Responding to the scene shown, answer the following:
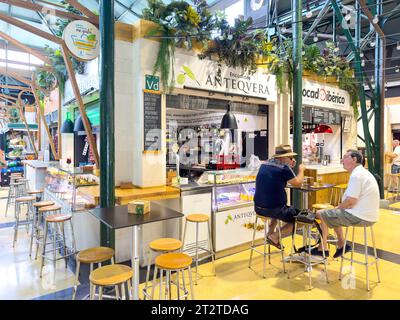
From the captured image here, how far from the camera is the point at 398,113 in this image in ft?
33.5

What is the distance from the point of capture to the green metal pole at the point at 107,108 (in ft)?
9.89

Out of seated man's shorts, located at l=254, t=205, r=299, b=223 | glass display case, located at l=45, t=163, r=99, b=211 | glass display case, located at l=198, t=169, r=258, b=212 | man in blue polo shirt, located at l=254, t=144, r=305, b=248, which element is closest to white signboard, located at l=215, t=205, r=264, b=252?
glass display case, located at l=198, t=169, r=258, b=212

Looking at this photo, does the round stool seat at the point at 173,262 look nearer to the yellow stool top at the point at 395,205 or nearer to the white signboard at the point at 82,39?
the white signboard at the point at 82,39

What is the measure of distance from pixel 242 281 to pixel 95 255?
1709mm

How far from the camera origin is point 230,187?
432 cm

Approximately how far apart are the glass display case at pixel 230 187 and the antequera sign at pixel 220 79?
1386 millimetres

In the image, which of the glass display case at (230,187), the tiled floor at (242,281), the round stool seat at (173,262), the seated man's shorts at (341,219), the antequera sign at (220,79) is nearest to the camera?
the round stool seat at (173,262)

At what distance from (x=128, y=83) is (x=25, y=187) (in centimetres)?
444

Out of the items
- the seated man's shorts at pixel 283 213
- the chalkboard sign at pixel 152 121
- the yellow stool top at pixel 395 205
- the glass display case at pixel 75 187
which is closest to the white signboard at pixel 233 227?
the seated man's shorts at pixel 283 213

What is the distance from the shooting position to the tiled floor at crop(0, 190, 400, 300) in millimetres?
2990

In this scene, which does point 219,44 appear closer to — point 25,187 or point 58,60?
point 58,60

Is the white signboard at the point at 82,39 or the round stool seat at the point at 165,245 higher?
the white signboard at the point at 82,39

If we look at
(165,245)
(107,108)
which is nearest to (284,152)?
(165,245)

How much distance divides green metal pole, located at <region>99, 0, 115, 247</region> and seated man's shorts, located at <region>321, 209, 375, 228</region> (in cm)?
244
